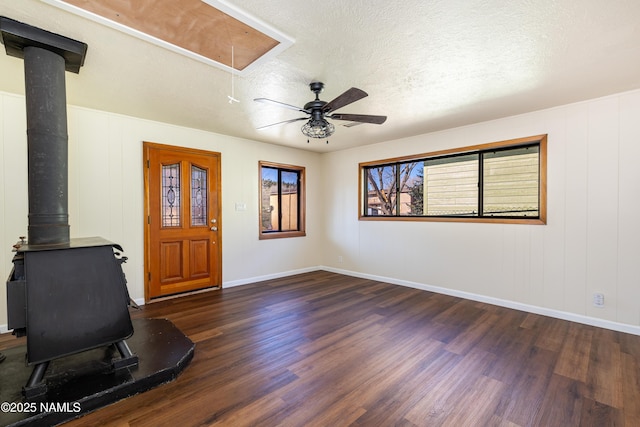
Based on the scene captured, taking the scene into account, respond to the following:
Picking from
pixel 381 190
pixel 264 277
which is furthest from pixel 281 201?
pixel 381 190

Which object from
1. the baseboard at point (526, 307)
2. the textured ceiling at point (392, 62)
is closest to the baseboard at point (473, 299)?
the baseboard at point (526, 307)

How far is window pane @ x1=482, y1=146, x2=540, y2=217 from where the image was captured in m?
3.70

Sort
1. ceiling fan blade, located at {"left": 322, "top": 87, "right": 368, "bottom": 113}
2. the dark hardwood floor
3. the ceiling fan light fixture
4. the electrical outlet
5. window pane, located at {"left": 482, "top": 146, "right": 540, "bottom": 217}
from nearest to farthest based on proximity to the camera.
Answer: the dark hardwood floor, ceiling fan blade, located at {"left": 322, "top": 87, "right": 368, "bottom": 113}, the ceiling fan light fixture, the electrical outlet, window pane, located at {"left": 482, "top": 146, "right": 540, "bottom": 217}

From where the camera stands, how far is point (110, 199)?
11.9 ft

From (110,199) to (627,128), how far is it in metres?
5.91

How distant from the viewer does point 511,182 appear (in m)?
3.85


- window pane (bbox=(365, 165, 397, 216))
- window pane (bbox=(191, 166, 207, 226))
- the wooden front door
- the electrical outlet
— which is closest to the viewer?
the electrical outlet

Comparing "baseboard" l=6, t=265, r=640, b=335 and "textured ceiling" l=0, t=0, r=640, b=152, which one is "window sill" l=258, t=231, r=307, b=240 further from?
"textured ceiling" l=0, t=0, r=640, b=152

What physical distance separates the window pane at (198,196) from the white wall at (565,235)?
10.9ft

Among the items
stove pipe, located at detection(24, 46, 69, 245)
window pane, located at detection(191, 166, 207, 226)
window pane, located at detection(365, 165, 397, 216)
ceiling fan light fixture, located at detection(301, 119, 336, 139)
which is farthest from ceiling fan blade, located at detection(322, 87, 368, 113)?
window pane, located at detection(365, 165, 397, 216)

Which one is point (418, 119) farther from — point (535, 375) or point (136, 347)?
point (136, 347)

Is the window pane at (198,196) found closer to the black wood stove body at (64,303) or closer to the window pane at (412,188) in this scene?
the black wood stove body at (64,303)

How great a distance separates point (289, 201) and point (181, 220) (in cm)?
212

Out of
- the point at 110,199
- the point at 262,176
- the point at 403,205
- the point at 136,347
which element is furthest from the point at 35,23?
the point at 403,205
